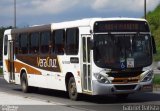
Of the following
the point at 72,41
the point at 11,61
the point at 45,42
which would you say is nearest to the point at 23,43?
the point at 11,61

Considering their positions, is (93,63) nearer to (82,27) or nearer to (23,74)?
(82,27)

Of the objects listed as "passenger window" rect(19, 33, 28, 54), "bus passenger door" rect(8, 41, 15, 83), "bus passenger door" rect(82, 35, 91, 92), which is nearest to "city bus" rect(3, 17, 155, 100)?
"bus passenger door" rect(82, 35, 91, 92)

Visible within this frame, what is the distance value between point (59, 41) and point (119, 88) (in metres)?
4.06

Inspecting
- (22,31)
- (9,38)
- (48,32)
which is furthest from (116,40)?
(9,38)

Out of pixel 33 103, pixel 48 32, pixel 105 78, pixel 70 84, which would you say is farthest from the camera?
pixel 48 32

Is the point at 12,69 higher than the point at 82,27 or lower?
lower

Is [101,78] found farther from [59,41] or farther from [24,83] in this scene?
[24,83]

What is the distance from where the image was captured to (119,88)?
61.5 feet

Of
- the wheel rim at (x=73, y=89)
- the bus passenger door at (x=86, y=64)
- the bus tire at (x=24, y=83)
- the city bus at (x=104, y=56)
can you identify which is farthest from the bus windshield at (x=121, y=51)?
the bus tire at (x=24, y=83)

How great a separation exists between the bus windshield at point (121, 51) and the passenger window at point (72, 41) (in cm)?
137

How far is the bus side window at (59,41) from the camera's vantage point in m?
21.4

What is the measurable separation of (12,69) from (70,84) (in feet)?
25.5

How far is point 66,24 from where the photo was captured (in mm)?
21203

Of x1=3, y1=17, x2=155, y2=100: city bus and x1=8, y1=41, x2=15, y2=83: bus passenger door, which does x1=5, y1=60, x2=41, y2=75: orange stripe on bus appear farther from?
x1=3, y1=17, x2=155, y2=100: city bus
